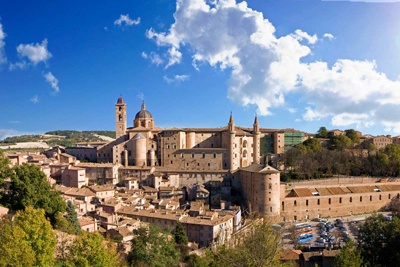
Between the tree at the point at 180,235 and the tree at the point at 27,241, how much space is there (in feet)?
35.2

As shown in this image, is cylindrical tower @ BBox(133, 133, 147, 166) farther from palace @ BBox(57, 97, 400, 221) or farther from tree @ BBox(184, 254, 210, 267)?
tree @ BBox(184, 254, 210, 267)

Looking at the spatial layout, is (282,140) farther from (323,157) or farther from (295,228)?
(295,228)

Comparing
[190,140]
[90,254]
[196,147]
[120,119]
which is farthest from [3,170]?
[120,119]

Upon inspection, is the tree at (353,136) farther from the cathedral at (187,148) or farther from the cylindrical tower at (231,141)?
the cylindrical tower at (231,141)

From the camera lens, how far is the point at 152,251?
59.5ft

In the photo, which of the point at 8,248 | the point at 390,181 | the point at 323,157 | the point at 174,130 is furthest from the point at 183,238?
the point at 390,181

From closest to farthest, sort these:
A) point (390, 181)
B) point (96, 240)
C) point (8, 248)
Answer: point (8, 248) → point (96, 240) → point (390, 181)

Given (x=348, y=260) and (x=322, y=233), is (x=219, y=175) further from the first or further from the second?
(x=348, y=260)

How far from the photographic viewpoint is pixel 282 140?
152ft

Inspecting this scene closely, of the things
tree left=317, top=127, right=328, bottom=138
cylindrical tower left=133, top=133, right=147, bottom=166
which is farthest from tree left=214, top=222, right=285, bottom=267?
tree left=317, top=127, right=328, bottom=138

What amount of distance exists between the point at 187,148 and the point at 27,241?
2842cm

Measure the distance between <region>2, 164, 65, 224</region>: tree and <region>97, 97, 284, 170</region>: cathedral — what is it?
18.0 m

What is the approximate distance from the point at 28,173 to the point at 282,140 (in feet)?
109

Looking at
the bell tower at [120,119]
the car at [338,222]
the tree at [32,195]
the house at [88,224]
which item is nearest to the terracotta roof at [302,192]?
the car at [338,222]
